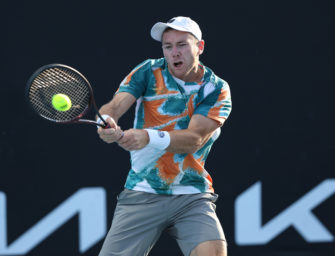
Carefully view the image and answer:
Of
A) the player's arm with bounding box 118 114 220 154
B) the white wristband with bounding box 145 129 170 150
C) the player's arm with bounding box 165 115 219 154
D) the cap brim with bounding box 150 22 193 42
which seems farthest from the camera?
the cap brim with bounding box 150 22 193 42

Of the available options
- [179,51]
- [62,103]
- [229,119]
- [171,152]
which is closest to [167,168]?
[171,152]

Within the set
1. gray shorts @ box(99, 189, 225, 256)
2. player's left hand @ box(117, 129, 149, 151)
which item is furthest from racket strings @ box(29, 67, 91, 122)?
gray shorts @ box(99, 189, 225, 256)

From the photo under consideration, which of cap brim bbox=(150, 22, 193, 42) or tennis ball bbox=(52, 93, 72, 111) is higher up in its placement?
cap brim bbox=(150, 22, 193, 42)

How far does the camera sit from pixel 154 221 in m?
3.27

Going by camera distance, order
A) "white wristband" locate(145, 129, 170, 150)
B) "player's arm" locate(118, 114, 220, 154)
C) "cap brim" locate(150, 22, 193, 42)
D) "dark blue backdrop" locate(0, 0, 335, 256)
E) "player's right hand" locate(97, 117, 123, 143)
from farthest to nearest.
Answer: "dark blue backdrop" locate(0, 0, 335, 256)
"cap brim" locate(150, 22, 193, 42)
"white wristband" locate(145, 129, 170, 150)
"player's arm" locate(118, 114, 220, 154)
"player's right hand" locate(97, 117, 123, 143)

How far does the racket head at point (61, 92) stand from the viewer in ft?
9.57

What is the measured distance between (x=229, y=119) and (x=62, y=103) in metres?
1.98

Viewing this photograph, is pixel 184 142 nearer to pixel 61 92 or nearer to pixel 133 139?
pixel 133 139

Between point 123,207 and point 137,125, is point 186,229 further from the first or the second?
point 137,125

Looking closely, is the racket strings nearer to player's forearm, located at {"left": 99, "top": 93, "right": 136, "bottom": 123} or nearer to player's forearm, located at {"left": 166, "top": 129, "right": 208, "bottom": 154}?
player's forearm, located at {"left": 99, "top": 93, "right": 136, "bottom": 123}

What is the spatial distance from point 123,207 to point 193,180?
0.40 m

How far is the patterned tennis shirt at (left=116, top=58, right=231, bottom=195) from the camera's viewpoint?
325 centimetres

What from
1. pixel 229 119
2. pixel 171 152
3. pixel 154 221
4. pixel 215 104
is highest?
pixel 215 104

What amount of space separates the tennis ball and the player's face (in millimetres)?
611
